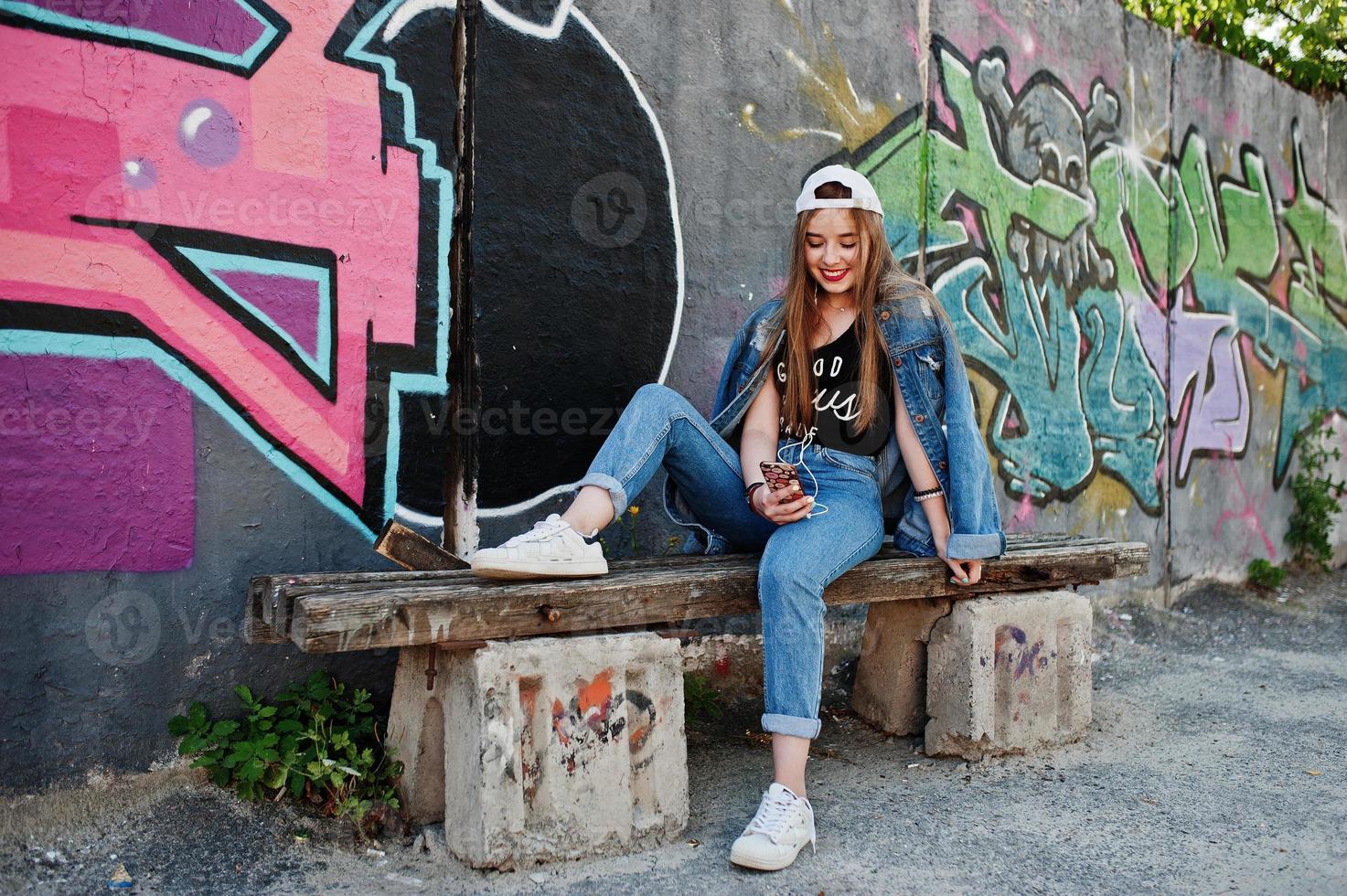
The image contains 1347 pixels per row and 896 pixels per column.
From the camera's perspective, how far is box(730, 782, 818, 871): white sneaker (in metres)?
2.32

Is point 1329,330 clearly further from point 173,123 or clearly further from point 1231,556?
point 173,123

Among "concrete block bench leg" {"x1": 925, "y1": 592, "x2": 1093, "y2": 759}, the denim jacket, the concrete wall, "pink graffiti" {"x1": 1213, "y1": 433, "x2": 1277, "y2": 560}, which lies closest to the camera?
the concrete wall

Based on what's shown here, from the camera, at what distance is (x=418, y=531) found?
3.09 meters

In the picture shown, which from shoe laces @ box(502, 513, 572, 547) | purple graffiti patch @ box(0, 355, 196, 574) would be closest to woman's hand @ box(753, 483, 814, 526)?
shoe laces @ box(502, 513, 572, 547)

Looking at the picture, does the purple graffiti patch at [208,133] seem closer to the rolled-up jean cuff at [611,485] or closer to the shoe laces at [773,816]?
the rolled-up jean cuff at [611,485]

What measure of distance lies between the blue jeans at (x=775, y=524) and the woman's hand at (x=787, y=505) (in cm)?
3

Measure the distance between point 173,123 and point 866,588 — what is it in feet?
7.26

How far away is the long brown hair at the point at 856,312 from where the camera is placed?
2.92 m

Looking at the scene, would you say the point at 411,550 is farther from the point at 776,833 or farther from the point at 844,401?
the point at 844,401

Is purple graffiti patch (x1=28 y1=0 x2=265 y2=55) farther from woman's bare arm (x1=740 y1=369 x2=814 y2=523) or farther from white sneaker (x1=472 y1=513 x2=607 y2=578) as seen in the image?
woman's bare arm (x1=740 y1=369 x2=814 y2=523)

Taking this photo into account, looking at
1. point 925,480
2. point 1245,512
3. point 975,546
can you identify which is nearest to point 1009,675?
point 975,546

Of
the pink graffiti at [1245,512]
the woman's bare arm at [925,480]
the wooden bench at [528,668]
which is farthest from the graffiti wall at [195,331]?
the pink graffiti at [1245,512]

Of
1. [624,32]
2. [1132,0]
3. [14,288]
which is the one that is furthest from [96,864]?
A: [1132,0]

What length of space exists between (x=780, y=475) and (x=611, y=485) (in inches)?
17.7
